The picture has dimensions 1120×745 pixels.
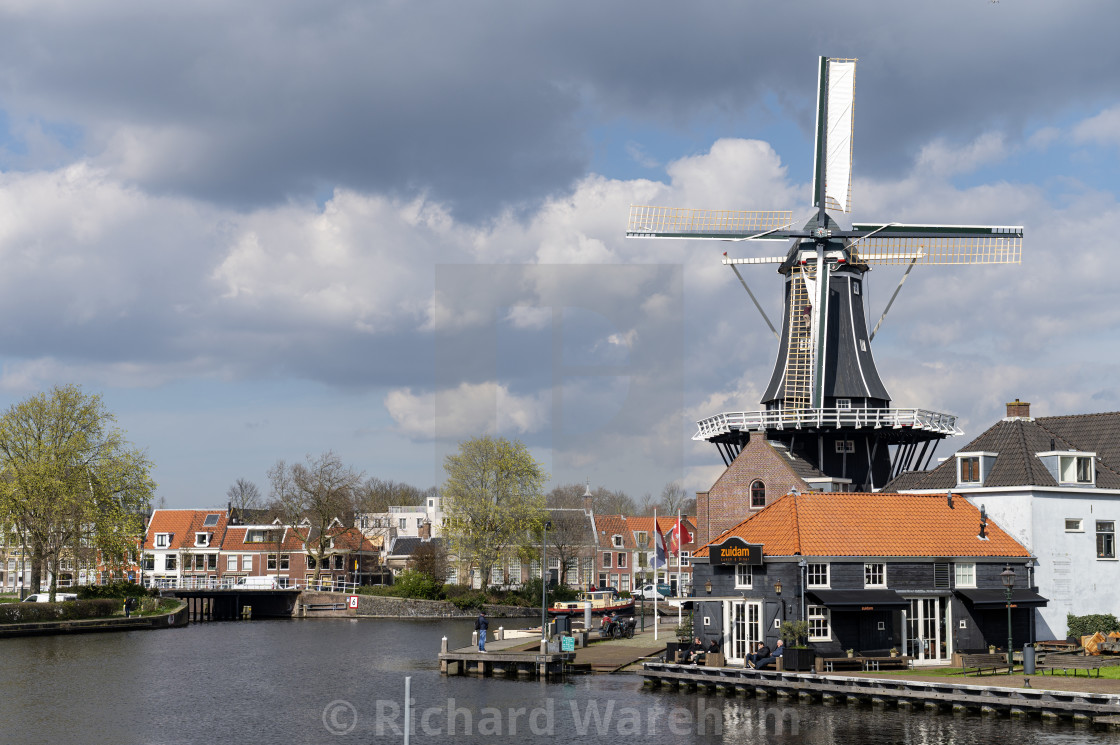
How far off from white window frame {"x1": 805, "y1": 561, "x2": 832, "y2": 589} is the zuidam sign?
5.70ft

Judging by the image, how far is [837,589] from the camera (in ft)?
134

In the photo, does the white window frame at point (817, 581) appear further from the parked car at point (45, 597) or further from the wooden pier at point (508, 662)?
the parked car at point (45, 597)

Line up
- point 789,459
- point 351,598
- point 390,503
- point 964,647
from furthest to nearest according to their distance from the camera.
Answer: point 390,503 → point 351,598 → point 789,459 → point 964,647

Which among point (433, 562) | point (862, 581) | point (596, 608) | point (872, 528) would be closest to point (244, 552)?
point (433, 562)

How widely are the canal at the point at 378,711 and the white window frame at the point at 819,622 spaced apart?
4.83 meters

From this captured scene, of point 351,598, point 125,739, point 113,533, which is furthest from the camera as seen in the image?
point 351,598

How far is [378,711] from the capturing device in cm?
3641

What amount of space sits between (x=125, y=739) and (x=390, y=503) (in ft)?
473

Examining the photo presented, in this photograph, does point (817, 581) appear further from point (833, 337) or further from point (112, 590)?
point (112, 590)

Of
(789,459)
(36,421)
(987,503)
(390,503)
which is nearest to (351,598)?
(36,421)

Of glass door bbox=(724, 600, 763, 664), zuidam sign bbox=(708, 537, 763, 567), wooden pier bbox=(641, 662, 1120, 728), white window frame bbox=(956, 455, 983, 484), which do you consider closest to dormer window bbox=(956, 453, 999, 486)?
white window frame bbox=(956, 455, 983, 484)

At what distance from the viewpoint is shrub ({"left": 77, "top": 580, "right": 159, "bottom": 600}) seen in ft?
256

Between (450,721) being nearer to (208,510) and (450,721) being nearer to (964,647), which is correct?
(964,647)

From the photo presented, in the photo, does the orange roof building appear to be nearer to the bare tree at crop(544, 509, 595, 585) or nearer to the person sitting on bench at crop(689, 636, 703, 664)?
the person sitting on bench at crop(689, 636, 703, 664)
